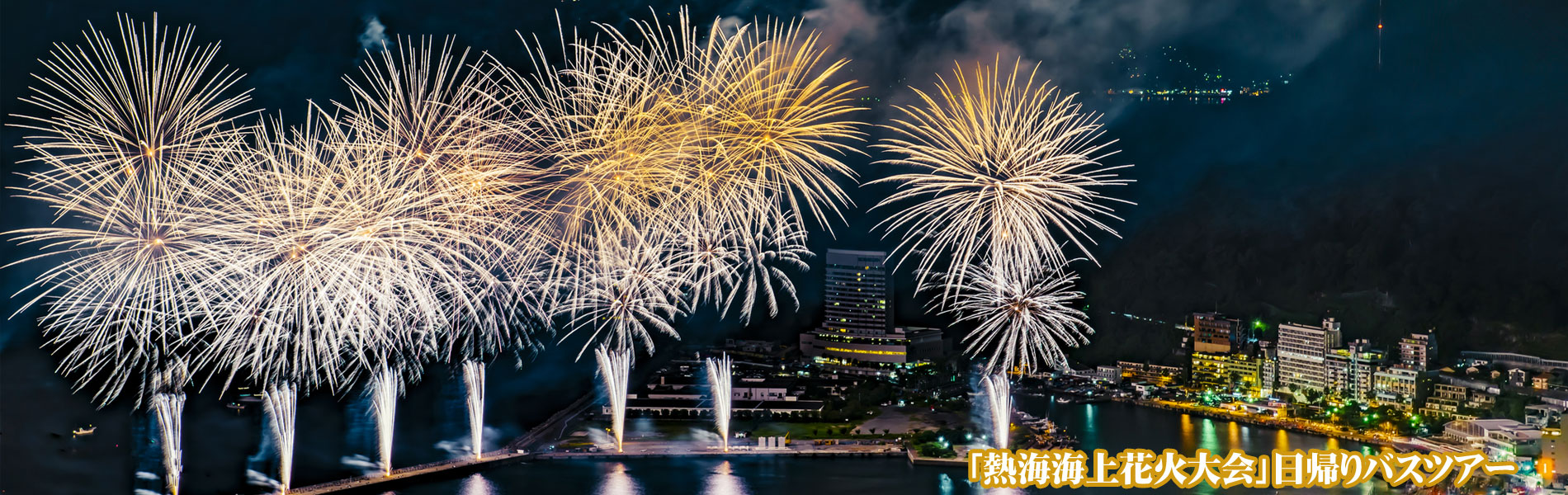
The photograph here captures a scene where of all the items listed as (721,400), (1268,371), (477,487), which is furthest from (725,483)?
(1268,371)

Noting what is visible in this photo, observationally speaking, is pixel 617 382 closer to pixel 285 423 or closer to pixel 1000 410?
pixel 285 423

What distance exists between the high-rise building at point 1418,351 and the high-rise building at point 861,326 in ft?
21.8

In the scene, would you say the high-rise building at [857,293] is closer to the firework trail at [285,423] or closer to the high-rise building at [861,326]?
Result: the high-rise building at [861,326]

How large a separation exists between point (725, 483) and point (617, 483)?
111cm

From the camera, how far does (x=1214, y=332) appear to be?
738 inches

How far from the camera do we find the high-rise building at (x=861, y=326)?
18484 millimetres

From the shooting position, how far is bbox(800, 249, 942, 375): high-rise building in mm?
18484

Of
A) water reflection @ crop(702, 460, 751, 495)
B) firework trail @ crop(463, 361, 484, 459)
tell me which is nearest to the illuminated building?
water reflection @ crop(702, 460, 751, 495)

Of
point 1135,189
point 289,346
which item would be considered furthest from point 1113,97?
point 289,346

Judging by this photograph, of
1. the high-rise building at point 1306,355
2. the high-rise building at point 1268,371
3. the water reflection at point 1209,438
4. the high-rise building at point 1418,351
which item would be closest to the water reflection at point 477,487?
the water reflection at point 1209,438

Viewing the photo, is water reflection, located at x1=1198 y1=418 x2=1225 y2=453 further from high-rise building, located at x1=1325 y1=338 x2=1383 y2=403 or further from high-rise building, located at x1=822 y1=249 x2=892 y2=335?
high-rise building, located at x1=822 y1=249 x2=892 y2=335

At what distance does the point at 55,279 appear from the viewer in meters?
13.9

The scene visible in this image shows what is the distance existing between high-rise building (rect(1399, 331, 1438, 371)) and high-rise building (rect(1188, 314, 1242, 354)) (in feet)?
7.71

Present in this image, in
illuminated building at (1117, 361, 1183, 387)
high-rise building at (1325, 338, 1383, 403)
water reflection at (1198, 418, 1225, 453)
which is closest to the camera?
water reflection at (1198, 418, 1225, 453)
